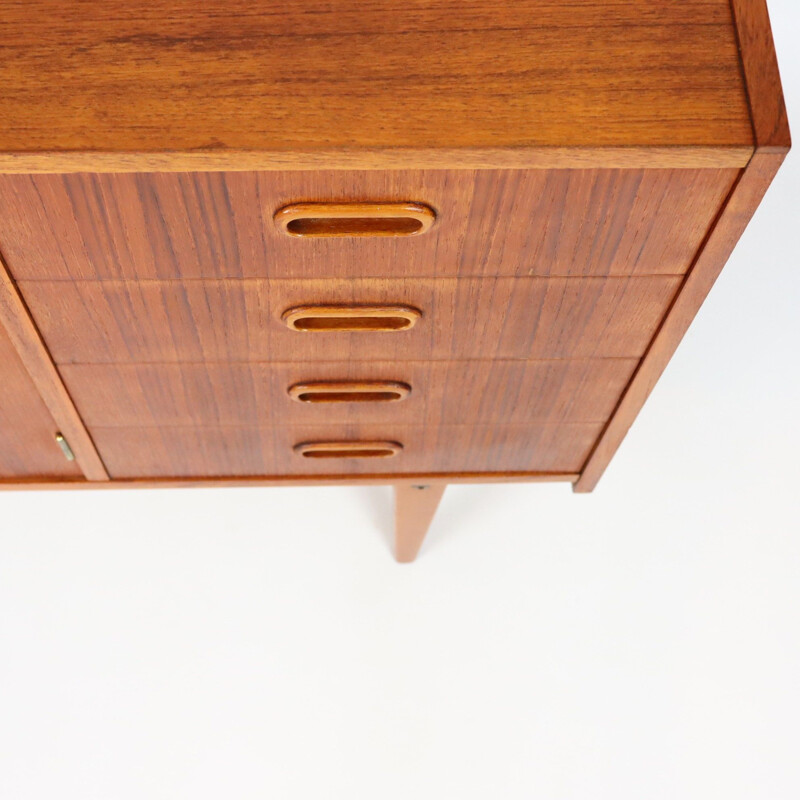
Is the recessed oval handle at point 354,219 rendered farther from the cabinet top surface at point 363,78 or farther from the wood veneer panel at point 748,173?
the wood veneer panel at point 748,173

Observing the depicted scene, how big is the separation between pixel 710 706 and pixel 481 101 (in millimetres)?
1390

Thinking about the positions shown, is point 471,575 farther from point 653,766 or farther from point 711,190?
point 711,190

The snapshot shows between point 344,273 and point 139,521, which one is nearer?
point 344,273

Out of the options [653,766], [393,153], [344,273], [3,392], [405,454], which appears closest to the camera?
[393,153]

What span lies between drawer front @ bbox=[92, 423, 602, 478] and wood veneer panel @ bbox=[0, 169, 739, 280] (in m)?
0.29

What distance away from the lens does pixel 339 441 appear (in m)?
1.15

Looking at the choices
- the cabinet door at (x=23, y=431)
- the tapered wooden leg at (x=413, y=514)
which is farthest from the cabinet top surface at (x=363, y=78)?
the tapered wooden leg at (x=413, y=514)

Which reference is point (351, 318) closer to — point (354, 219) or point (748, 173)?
point (354, 219)

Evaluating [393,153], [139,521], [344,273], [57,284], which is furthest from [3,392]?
[139,521]

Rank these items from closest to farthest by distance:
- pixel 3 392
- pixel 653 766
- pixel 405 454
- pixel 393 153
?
pixel 393 153 → pixel 3 392 → pixel 405 454 → pixel 653 766

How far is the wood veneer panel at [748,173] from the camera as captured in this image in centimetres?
72

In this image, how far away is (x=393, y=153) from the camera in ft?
2.37

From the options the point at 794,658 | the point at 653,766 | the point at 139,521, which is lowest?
the point at 653,766

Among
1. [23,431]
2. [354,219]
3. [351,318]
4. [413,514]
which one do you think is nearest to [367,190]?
[354,219]
